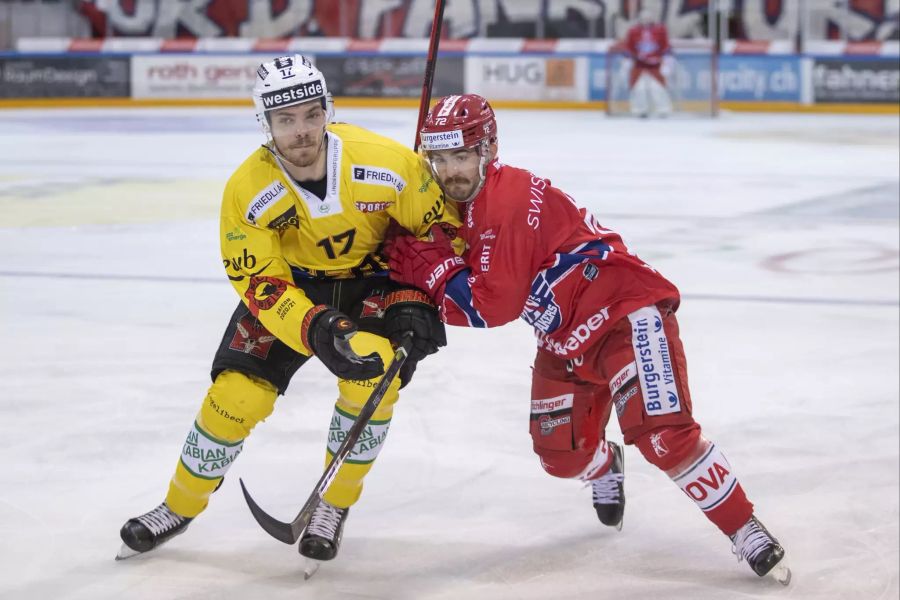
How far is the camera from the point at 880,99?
15.3m

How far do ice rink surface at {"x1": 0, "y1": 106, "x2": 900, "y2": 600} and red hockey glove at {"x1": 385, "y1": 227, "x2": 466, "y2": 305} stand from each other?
63 cm

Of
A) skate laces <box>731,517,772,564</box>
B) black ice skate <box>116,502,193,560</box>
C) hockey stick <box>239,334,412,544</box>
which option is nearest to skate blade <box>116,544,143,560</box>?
black ice skate <box>116,502,193,560</box>

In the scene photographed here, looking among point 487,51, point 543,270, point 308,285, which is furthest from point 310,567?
point 487,51

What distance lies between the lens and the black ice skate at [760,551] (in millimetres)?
2816

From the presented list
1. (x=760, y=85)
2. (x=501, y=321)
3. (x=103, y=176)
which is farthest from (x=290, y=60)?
(x=760, y=85)

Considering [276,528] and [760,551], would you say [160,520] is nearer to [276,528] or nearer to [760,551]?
[276,528]

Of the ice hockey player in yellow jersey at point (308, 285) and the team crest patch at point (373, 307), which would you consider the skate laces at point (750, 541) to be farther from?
the team crest patch at point (373, 307)

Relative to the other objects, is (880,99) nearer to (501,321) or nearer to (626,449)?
(626,449)

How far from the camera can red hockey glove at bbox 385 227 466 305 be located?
2.80m

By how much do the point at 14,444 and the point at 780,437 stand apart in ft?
6.88

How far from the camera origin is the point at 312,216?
2789 millimetres

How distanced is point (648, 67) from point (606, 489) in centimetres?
1243

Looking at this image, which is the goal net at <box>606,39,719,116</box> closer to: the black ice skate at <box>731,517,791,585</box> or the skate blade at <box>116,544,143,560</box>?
the black ice skate at <box>731,517,791,585</box>

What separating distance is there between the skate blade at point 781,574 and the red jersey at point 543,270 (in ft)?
2.00
